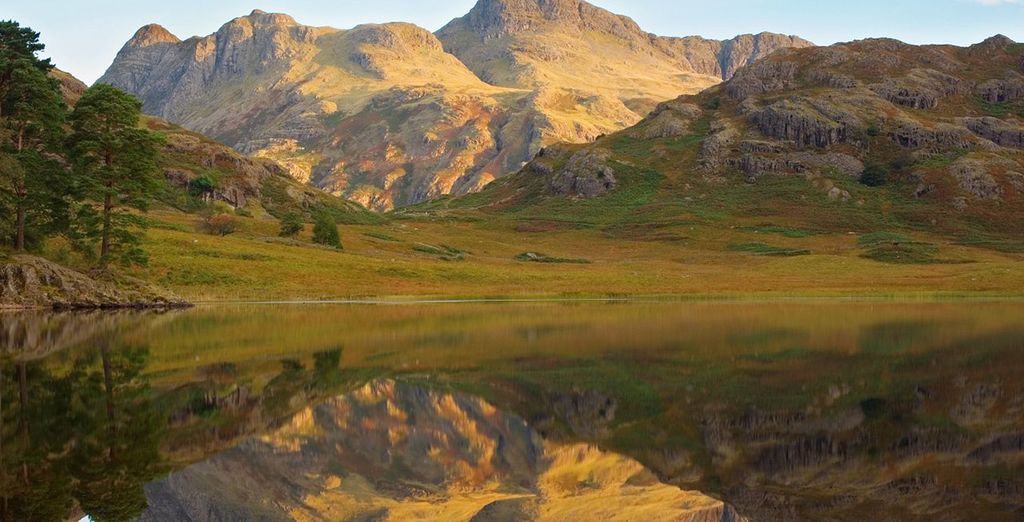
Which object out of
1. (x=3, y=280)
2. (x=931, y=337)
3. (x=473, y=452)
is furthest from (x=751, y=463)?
(x=3, y=280)

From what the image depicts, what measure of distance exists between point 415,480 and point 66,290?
6018 cm

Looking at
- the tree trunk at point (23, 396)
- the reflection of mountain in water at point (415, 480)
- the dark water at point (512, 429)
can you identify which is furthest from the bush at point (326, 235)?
the reflection of mountain in water at point (415, 480)

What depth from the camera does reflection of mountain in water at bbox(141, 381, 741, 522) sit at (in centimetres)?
1523

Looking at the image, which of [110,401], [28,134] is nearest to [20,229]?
[28,134]

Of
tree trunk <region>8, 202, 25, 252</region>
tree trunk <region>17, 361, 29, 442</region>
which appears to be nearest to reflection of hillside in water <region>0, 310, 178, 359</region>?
tree trunk <region>17, 361, 29, 442</region>

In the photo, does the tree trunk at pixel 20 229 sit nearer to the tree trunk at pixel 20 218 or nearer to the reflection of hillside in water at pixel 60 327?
the tree trunk at pixel 20 218

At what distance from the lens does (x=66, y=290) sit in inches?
2712

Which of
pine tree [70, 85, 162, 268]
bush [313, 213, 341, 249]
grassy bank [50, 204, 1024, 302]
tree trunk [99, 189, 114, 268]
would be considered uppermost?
pine tree [70, 85, 162, 268]

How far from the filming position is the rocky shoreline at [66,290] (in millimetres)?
66375

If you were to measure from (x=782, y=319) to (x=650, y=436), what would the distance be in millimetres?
41828

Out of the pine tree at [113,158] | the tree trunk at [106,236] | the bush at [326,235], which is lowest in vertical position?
the bush at [326,235]

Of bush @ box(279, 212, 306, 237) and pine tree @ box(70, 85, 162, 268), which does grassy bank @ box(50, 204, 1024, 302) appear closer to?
bush @ box(279, 212, 306, 237)

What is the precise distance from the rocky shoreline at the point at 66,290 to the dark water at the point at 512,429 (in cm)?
2629

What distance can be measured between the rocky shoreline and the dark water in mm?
26287
